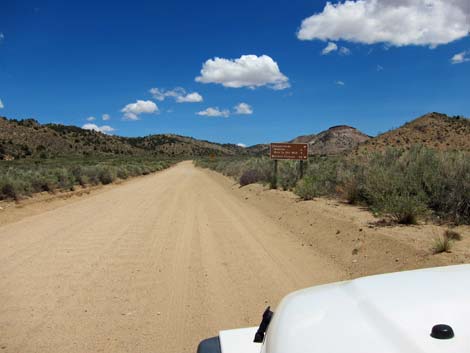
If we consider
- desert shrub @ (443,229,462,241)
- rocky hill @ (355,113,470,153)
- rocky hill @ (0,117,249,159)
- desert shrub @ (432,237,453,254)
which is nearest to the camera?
desert shrub @ (432,237,453,254)

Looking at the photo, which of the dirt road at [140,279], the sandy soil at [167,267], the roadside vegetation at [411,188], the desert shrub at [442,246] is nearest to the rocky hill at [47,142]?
the sandy soil at [167,267]

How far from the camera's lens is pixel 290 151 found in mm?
20359

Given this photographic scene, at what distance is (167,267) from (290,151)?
1402 cm

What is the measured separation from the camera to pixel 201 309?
210 inches

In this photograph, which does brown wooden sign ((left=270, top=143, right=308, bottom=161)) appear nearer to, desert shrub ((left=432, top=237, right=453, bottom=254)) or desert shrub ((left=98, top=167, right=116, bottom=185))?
desert shrub ((left=432, top=237, right=453, bottom=254))

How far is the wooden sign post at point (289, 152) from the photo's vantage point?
19906 mm

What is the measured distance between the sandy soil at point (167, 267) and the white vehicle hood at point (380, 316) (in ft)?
9.03

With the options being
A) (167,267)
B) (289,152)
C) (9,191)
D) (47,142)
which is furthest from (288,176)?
(47,142)

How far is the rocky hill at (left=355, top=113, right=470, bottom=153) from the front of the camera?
198 ft

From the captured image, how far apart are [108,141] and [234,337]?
120776 millimetres

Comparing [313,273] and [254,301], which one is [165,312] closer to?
[254,301]

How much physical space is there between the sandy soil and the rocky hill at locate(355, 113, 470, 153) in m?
52.8

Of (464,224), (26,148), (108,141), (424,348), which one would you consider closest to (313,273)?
(464,224)

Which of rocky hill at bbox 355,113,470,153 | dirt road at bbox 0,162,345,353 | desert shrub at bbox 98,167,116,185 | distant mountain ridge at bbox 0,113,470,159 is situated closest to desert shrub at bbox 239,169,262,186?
desert shrub at bbox 98,167,116,185
